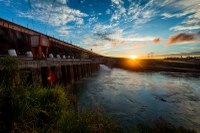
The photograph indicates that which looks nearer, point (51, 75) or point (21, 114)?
point (21, 114)

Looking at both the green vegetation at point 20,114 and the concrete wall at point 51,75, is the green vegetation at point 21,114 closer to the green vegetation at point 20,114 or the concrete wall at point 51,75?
the green vegetation at point 20,114

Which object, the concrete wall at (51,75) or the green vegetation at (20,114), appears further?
the concrete wall at (51,75)

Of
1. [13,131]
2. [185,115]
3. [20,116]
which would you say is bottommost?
[185,115]

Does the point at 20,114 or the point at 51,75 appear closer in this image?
the point at 20,114

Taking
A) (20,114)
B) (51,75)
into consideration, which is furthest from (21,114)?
(51,75)

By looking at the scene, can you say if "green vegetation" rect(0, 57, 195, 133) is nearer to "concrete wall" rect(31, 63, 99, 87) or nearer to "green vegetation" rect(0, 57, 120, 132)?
"green vegetation" rect(0, 57, 120, 132)

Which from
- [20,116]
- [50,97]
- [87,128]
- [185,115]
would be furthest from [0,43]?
[185,115]

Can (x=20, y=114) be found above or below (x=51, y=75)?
below

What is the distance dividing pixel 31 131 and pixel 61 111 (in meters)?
1.51

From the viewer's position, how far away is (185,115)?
861 centimetres

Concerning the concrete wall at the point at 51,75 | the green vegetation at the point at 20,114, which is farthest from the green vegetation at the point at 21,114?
the concrete wall at the point at 51,75

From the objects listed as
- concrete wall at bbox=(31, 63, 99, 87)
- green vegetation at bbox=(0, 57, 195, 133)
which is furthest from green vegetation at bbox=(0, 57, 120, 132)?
concrete wall at bbox=(31, 63, 99, 87)

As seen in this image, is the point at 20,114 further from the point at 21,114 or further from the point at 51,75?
the point at 51,75

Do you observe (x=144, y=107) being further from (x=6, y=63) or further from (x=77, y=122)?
(x=6, y=63)
